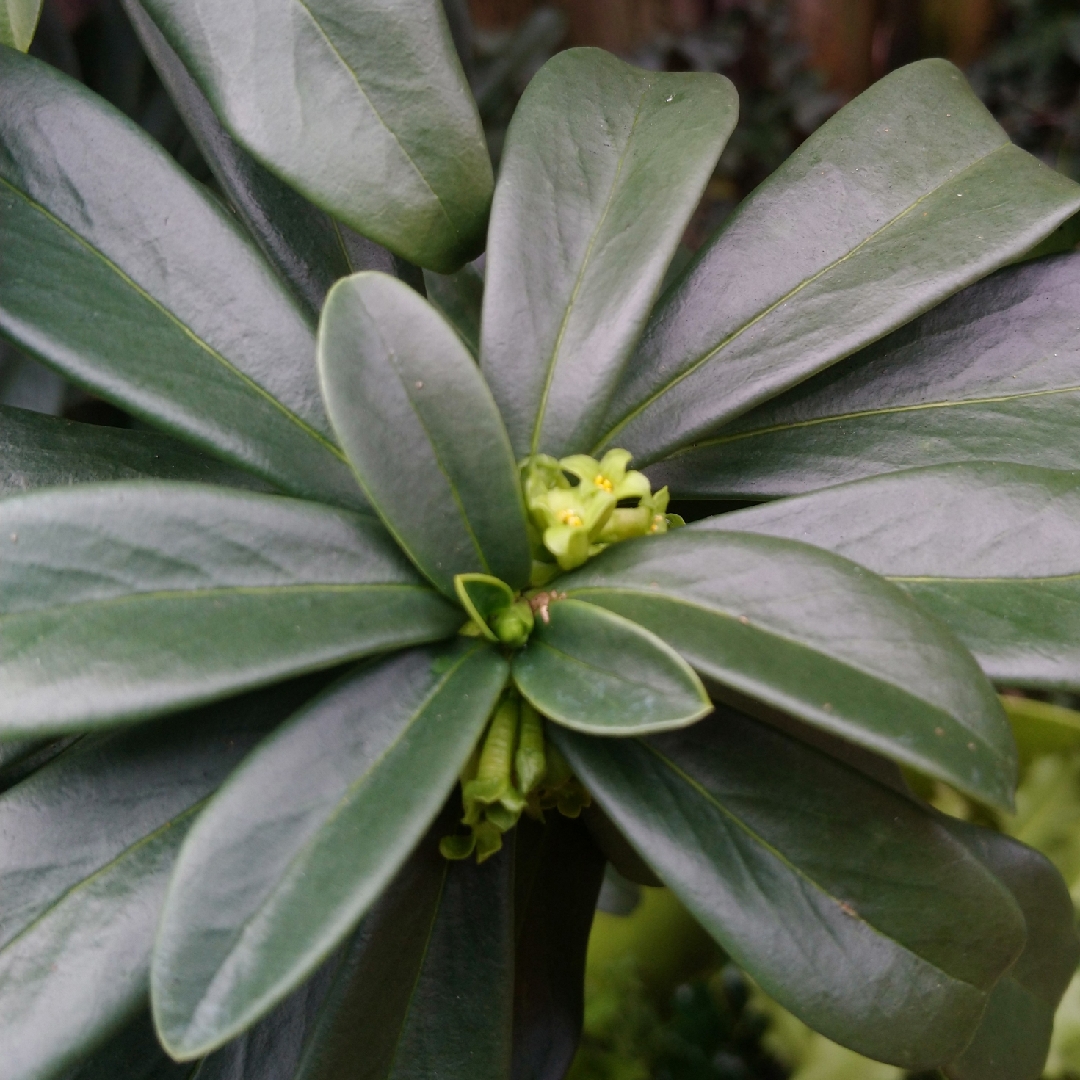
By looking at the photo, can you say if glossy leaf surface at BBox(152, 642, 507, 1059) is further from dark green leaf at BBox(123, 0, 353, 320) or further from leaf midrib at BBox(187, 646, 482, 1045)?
dark green leaf at BBox(123, 0, 353, 320)

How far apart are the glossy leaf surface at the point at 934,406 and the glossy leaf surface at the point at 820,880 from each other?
0.24 meters

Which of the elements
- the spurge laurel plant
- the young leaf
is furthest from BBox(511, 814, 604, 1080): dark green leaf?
the young leaf

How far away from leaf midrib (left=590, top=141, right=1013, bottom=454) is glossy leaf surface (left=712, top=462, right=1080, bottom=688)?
0.13m

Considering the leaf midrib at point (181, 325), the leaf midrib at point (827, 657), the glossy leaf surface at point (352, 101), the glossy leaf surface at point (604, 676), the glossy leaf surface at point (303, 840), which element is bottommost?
the glossy leaf surface at point (303, 840)

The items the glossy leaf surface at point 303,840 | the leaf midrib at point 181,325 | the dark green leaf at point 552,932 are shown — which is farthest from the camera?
the dark green leaf at point 552,932

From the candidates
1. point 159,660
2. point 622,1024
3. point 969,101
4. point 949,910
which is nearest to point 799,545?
point 949,910

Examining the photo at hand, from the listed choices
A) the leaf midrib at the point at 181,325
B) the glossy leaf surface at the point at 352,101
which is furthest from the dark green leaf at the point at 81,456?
the glossy leaf surface at the point at 352,101

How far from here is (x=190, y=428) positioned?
2.01 feet

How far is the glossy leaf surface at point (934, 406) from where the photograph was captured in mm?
735

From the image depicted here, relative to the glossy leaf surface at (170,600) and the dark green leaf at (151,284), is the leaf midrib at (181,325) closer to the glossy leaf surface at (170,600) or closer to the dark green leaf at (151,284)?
the dark green leaf at (151,284)

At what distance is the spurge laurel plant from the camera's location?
493 mm

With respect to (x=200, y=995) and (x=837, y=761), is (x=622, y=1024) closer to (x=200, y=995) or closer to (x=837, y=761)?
(x=837, y=761)

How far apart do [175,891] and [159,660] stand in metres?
0.11

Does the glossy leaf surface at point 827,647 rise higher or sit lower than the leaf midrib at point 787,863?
higher
